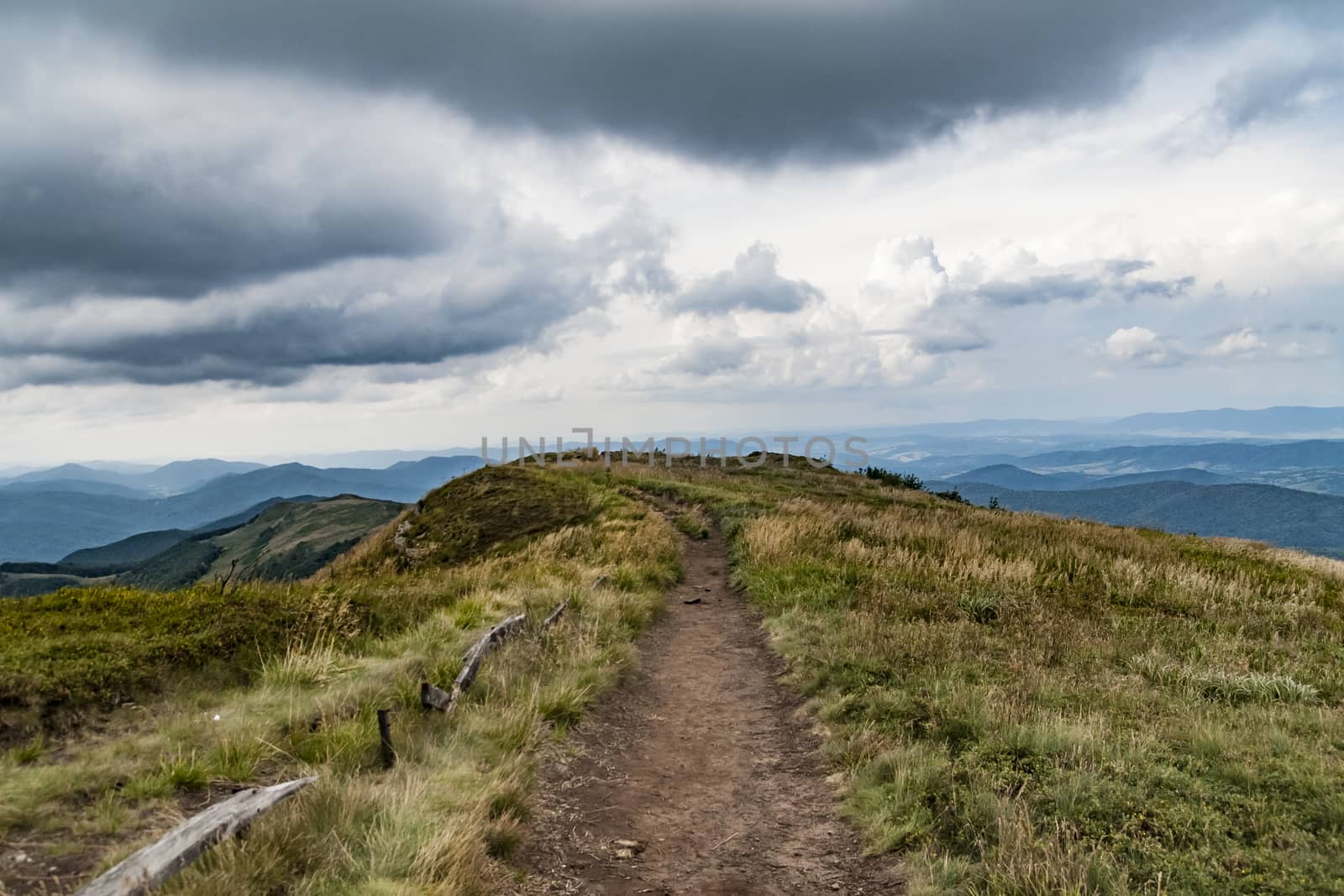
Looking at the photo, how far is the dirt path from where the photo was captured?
19.3 ft

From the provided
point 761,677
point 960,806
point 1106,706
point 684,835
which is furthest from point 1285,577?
point 684,835

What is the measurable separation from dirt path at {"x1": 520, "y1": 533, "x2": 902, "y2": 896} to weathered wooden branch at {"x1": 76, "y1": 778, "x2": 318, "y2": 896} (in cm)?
213

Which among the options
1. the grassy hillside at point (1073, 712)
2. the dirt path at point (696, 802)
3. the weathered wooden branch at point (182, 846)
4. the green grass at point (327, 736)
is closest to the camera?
the weathered wooden branch at point (182, 846)

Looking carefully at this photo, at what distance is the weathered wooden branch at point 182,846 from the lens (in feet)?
13.3

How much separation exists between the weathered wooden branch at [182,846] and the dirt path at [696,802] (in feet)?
6.99

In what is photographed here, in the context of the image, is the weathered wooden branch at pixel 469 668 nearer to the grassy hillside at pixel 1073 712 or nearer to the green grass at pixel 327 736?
the green grass at pixel 327 736

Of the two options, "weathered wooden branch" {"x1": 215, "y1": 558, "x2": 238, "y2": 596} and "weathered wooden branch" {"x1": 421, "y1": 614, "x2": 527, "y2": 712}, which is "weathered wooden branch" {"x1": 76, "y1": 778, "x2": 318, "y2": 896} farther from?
"weathered wooden branch" {"x1": 215, "y1": 558, "x2": 238, "y2": 596}

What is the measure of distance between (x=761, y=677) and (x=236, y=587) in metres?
8.65

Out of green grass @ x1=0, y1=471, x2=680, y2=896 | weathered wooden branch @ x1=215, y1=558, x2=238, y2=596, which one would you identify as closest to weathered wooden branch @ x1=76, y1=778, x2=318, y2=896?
green grass @ x1=0, y1=471, x2=680, y2=896

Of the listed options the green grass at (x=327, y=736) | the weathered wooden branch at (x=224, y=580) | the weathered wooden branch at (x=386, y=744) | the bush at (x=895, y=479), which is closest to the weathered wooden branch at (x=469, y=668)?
the green grass at (x=327, y=736)

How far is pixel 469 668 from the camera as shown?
30.2 feet

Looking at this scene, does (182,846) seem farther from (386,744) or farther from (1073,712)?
(1073,712)

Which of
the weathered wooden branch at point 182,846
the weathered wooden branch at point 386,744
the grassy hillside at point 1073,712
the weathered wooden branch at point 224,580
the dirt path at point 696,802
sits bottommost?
the dirt path at point 696,802

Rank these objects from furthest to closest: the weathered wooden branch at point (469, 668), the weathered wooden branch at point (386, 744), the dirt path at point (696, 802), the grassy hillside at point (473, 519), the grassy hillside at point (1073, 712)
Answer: the grassy hillside at point (473, 519)
the weathered wooden branch at point (469, 668)
the weathered wooden branch at point (386, 744)
the dirt path at point (696, 802)
the grassy hillside at point (1073, 712)
